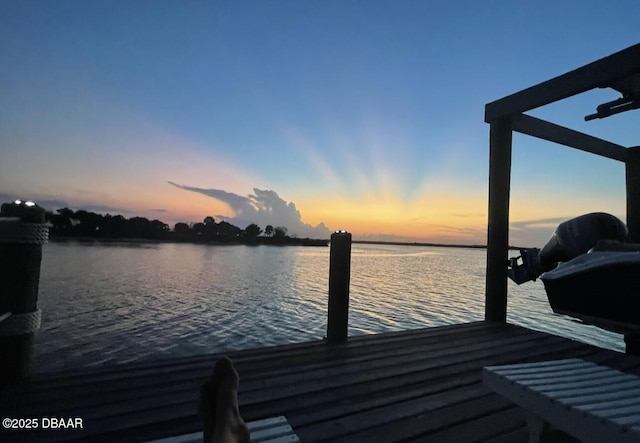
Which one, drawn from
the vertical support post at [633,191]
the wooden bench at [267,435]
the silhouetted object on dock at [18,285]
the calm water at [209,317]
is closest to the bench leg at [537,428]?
the wooden bench at [267,435]

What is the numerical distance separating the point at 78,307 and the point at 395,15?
16.6 metres

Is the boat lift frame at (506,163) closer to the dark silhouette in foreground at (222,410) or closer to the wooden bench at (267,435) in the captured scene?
the wooden bench at (267,435)

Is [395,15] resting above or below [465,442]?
above

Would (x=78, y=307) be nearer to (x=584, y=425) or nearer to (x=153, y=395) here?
(x=153, y=395)

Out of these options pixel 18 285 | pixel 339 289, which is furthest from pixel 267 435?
pixel 339 289

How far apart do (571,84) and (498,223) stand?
8.46 ft

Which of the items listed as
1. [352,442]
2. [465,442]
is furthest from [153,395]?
[465,442]

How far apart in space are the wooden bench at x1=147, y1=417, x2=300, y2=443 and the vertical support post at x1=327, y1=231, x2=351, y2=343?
9.33 ft

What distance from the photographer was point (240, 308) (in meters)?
15.5

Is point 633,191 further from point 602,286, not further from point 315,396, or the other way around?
point 315,396

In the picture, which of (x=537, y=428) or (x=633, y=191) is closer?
(x=537, y=428)

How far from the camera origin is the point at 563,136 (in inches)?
255

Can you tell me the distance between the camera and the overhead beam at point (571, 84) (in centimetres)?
438

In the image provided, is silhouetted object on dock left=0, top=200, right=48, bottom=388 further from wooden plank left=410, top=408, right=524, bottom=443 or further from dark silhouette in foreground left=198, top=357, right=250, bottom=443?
wooden plank left=410, top=408, right=524, bottom=443
